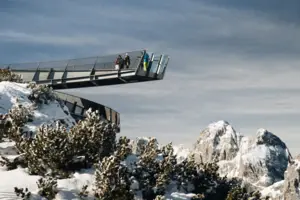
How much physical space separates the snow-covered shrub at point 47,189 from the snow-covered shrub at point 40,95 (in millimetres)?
11669

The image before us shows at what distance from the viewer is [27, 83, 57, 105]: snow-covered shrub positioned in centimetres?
3039

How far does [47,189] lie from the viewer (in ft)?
62.0

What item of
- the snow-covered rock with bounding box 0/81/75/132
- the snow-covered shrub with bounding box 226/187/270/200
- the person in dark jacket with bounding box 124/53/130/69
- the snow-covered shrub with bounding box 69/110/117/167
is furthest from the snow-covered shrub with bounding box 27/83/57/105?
the snow-covered shrub with bounding box 226/187/270/200

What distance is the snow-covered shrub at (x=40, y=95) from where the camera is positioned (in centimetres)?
3039

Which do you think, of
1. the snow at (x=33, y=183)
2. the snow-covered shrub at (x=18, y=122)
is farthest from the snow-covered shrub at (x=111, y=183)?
the snow-covered shrub at (x=18, y=122)

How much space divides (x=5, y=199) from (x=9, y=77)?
18.7 metres

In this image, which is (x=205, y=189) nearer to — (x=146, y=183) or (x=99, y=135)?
(x=146, y=183)

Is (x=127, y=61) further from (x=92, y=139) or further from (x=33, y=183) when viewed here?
(x=33, y=183)

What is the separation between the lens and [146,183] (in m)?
23.4

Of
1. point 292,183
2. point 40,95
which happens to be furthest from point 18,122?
point 292,183

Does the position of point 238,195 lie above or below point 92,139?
below

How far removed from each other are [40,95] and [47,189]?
42.5 feet

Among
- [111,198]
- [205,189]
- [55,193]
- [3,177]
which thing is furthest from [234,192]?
[3,177]

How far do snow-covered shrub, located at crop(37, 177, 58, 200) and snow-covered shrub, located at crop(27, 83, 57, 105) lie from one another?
11.7 m
